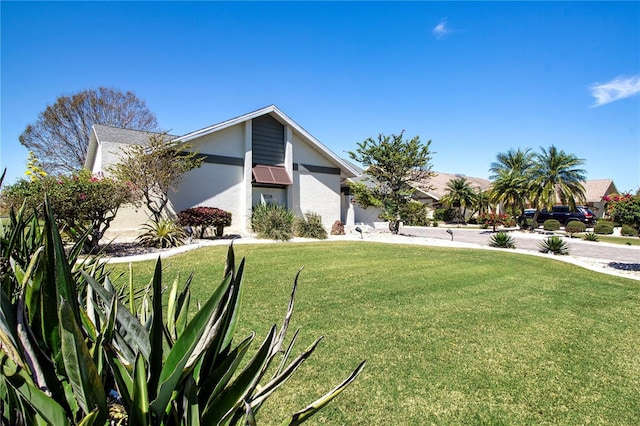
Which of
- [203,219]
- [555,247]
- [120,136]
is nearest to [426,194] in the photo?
[555,247]

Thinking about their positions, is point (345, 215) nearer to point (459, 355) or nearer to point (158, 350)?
point (459, 355)

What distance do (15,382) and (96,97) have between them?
38.5 meters

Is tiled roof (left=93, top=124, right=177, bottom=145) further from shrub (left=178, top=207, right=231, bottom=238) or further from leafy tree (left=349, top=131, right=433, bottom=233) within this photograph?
leafy tree (left=349, top=131, right=433, bottom=233)

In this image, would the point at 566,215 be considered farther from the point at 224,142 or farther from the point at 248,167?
the point at 224,142

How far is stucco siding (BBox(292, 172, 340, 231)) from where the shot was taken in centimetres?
2078

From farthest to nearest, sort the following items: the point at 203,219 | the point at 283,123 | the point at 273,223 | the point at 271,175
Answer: the point at 283,123 < the point at 271,175 < the point at 273,223 < the point at 203,219

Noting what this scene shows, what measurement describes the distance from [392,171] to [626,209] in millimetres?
11906

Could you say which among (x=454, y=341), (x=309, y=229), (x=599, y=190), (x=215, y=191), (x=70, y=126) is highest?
(x=70, y=126)

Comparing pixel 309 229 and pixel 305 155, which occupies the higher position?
pixel 305 155

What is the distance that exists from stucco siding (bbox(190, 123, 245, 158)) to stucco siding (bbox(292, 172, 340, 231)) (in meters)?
3.87

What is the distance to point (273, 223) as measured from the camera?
16.7 meters

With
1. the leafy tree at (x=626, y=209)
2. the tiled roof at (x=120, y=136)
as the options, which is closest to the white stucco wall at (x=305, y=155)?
the tiled roof at (x=120, y=136)

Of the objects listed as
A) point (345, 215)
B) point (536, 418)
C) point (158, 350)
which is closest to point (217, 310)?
point (158, 350)

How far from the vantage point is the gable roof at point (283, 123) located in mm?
16788
